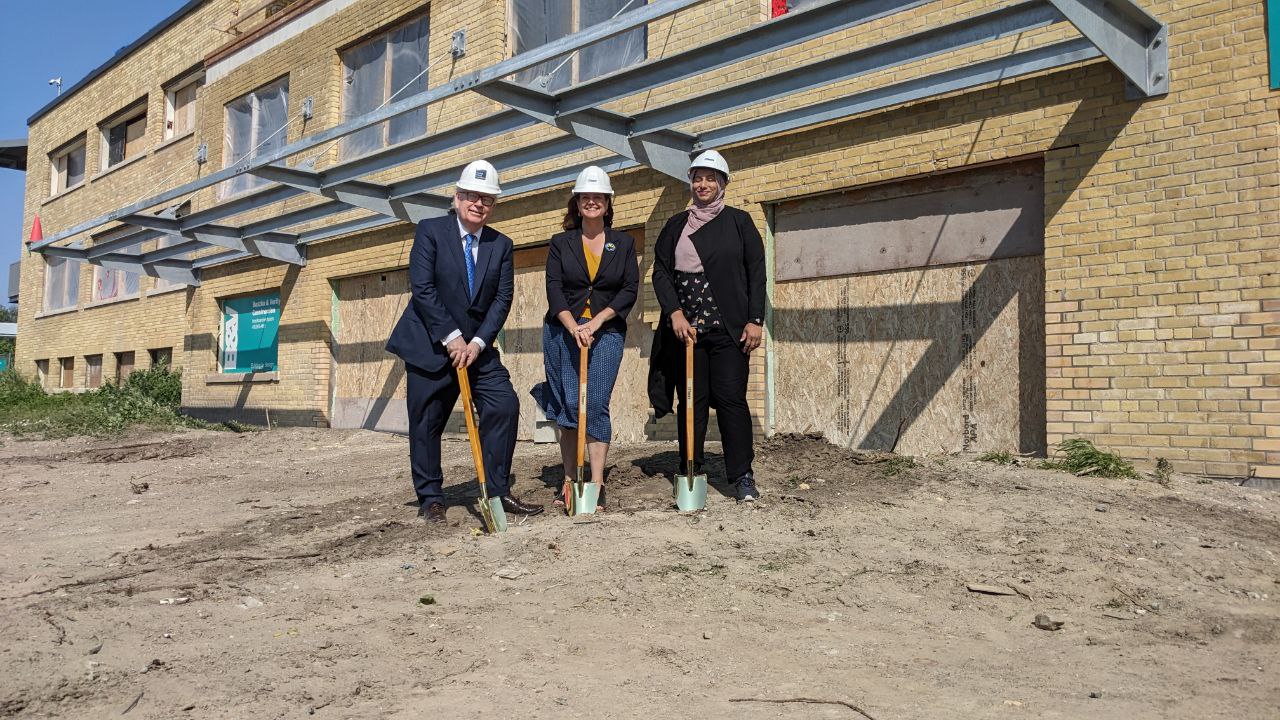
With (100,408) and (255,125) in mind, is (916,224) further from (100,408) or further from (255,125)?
(100,408)

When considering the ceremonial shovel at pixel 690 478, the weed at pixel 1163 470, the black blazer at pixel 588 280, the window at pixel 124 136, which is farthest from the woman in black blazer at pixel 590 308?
the window at pixel 124 136

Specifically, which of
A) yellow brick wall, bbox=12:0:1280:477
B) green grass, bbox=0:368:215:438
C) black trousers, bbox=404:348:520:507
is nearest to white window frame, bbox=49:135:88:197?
green grass, bbox=0:368:215:438

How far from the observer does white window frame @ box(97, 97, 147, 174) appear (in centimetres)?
1792

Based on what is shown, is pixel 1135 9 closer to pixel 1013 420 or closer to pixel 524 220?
pixel 1013 420

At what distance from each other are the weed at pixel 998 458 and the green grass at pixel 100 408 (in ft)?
36.7

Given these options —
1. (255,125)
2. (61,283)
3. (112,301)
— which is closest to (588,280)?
(255,125)

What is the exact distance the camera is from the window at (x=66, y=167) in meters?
20.6

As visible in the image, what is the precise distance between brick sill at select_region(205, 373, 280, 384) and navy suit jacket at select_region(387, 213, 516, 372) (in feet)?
30.4

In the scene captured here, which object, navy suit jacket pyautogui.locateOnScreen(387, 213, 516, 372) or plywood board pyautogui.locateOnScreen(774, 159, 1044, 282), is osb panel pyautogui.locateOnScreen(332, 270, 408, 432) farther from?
navy suit jacket pyautogui.locateOnScreen(387, 213, 516, 372)

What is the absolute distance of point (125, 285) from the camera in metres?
18.2

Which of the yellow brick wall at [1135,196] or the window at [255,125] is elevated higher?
the window at [255,125]

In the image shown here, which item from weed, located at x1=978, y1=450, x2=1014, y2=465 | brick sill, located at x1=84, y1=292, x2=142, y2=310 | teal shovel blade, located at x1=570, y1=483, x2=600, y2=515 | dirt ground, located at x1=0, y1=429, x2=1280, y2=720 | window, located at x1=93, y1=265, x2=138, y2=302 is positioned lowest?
dirt ground, located at x1=0, y1=429, x2=1280, y2=720

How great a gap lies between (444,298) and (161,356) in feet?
46.1

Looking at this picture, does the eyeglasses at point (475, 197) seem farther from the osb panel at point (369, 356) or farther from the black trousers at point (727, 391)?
the osb panel at point (369, 356)
